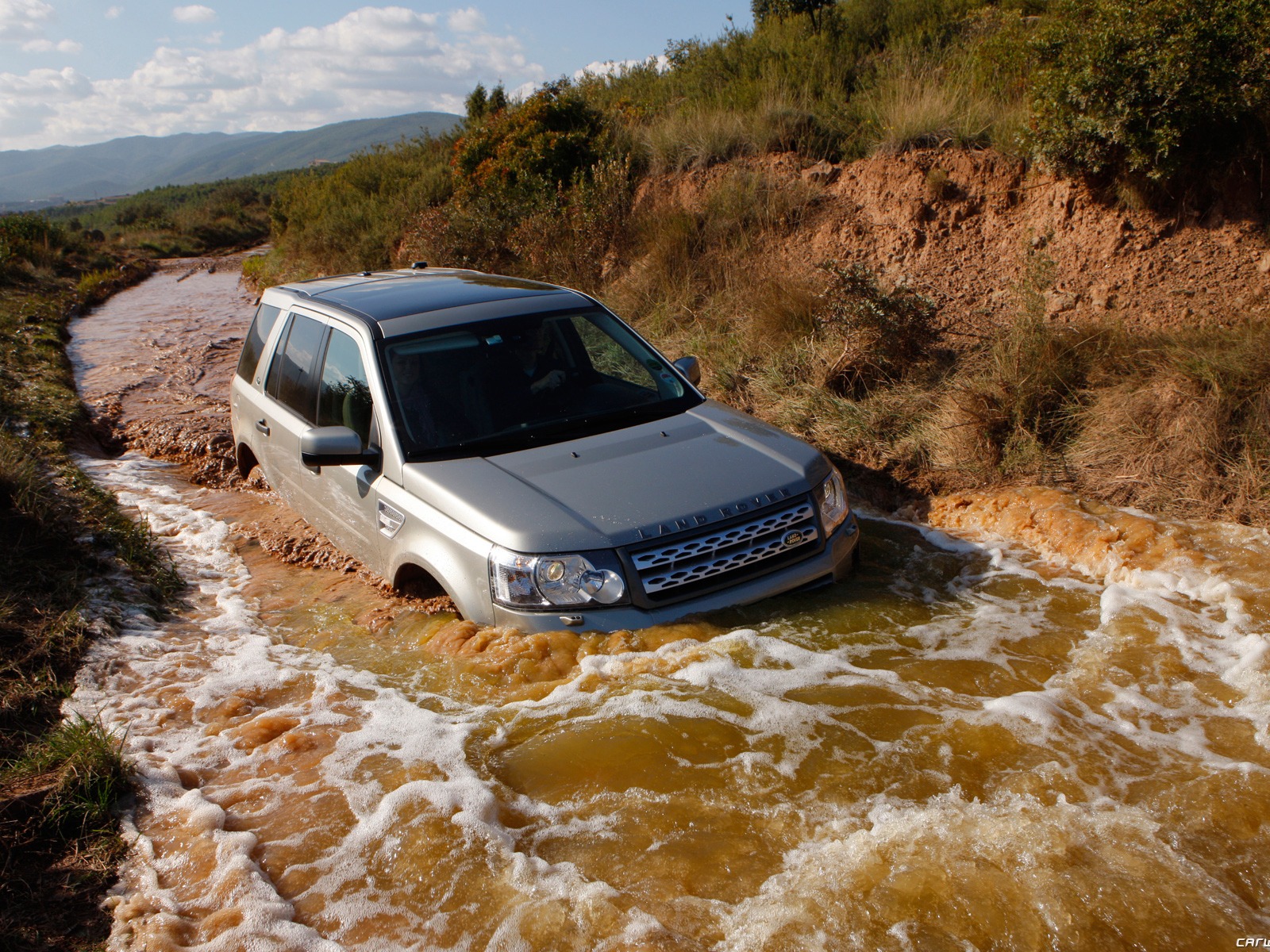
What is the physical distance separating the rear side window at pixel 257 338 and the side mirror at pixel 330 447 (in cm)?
198

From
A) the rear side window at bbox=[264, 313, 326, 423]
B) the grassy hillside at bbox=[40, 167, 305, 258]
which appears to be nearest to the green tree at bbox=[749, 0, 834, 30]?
the rear side window at bbox=[264, 313, 326, 423]

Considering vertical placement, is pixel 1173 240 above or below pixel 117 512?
above

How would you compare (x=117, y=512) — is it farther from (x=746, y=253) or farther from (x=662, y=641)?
(x=746, y=253)

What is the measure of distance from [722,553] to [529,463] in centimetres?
103

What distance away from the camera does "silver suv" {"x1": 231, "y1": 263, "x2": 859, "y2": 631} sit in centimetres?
384

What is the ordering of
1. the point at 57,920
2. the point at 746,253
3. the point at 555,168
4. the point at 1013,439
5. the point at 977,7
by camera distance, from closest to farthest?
the point at 57,920 < the point at 1013,439 < the point at 746,253 < the point at 977,7 < the point at 555,168

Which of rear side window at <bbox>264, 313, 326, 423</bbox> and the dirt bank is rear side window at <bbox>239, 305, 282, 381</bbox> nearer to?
rear side window at <bbox>264, 313, 326, 423</bbox>

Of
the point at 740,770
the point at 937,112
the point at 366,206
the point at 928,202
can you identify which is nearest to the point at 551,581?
the point at 740,770

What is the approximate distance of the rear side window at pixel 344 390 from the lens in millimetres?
4738

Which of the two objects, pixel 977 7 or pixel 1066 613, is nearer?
pixel 1066 613

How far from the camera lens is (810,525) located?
4262 mm

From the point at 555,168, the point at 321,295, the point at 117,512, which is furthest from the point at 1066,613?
the point at 555,168

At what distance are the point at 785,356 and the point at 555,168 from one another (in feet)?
21.8

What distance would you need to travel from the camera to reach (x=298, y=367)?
554 cm
